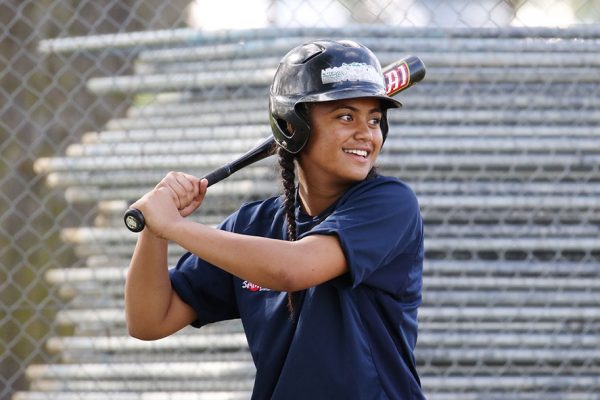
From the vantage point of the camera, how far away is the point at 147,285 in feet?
8.19

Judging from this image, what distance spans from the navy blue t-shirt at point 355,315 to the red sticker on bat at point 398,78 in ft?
1.50

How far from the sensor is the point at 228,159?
3.84 meters

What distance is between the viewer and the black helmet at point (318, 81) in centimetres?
228

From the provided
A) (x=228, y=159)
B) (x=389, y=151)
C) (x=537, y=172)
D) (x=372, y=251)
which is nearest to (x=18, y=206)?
(x=228, y=159)

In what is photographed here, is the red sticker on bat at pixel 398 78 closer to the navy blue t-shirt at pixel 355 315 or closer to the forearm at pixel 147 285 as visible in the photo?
the navy blue t-shirt at pixel 355 315

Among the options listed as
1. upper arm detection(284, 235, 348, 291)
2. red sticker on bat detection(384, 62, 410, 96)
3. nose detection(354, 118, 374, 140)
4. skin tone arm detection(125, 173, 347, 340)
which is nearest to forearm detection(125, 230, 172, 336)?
skin tone arm detection(125, 173, 347, 340)

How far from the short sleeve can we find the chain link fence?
1.43m

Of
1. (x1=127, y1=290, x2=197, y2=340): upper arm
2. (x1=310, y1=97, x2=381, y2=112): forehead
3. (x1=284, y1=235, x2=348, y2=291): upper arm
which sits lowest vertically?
(x1=127, y1=290, x2=197, y2=340): upper arm

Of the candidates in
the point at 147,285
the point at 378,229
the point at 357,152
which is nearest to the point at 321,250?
the point at 378,229

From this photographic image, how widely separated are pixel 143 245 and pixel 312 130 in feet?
1.68

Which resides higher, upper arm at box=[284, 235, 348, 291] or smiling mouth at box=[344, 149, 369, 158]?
smiling mouth at box=[344, 149, 369, 158]

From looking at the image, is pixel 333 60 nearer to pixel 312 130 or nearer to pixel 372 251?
pixel 312 130

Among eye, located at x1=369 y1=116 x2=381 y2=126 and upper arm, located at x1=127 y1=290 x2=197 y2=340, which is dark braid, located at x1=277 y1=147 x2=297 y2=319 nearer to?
eye, located at x1=369 y1=116 x2=381 y2=126

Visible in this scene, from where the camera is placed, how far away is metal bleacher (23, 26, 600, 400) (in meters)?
3.73
